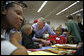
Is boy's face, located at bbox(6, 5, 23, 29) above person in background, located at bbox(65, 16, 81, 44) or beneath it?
above

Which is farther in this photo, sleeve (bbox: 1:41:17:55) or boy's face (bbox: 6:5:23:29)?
boy's face (bbox: 6:5:23:29)

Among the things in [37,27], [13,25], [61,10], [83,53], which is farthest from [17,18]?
[61,10]

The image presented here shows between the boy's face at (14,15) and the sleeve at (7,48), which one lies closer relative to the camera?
the sleeve at (7,48)

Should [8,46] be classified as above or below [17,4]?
below

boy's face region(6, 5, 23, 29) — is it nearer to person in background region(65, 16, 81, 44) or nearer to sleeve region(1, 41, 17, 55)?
sleeve region(1, 41, 17, 55)

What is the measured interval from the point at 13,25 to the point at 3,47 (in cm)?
11

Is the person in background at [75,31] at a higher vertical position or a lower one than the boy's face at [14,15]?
lower

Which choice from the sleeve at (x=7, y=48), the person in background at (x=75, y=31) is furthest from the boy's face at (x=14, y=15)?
the person in background at (x=75, y=31)

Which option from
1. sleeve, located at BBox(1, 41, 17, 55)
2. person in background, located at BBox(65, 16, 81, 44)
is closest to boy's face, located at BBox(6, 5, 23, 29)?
sleeve, located at BBox(1, 41, 17, 55)

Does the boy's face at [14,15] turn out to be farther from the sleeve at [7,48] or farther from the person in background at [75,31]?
the person in background at [75,31]

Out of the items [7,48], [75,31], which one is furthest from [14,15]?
[75,31]

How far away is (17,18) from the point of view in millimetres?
396

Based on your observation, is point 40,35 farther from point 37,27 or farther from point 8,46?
point 8,46

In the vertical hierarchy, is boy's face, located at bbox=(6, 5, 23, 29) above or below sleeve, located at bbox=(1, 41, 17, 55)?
above
